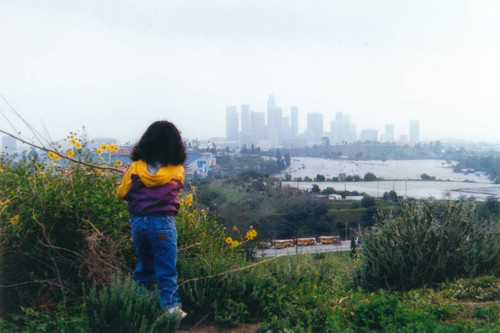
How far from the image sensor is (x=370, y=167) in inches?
1161

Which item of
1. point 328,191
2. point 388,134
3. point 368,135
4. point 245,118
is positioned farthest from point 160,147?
point 368,135

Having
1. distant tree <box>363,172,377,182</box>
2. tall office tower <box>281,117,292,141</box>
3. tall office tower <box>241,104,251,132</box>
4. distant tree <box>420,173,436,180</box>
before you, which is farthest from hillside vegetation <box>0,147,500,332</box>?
tall office tower <box>281,117,292,141</box>

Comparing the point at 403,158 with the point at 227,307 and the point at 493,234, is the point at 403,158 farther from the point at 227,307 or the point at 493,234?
the point at 227,307

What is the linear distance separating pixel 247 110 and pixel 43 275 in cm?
2528

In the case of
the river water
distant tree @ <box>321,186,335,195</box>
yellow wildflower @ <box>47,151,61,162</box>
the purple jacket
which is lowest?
distant tree @ <box>321,186,335,195</box>

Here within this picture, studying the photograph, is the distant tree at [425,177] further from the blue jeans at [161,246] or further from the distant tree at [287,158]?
the blue jeans at [161,246]

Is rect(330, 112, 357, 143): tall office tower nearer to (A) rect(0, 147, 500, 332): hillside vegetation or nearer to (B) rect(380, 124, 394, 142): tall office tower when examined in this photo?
(B) rect(380, 124, 394, 142): tall office tower

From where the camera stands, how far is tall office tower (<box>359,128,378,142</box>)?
38.0m

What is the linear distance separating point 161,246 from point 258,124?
26.5 meters

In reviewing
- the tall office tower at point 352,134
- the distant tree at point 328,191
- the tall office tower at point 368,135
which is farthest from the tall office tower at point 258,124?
the tall office tower at point 368,135

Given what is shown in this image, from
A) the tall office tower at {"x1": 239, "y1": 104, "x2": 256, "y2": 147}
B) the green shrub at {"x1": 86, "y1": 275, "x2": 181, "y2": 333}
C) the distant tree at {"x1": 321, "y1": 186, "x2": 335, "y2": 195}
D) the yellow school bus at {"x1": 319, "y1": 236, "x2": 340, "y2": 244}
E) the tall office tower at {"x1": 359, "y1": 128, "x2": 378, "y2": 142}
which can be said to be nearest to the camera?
the green shrub at {"x1": 86, "y1": 275, "x2": 181, "y2": 333}

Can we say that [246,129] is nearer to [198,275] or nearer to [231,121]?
[231,121]

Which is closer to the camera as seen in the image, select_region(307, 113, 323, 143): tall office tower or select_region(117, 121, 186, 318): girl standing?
select_region(117, 121, 186, 318): girl standing

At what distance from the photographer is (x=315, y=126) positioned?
35500 millimetres
